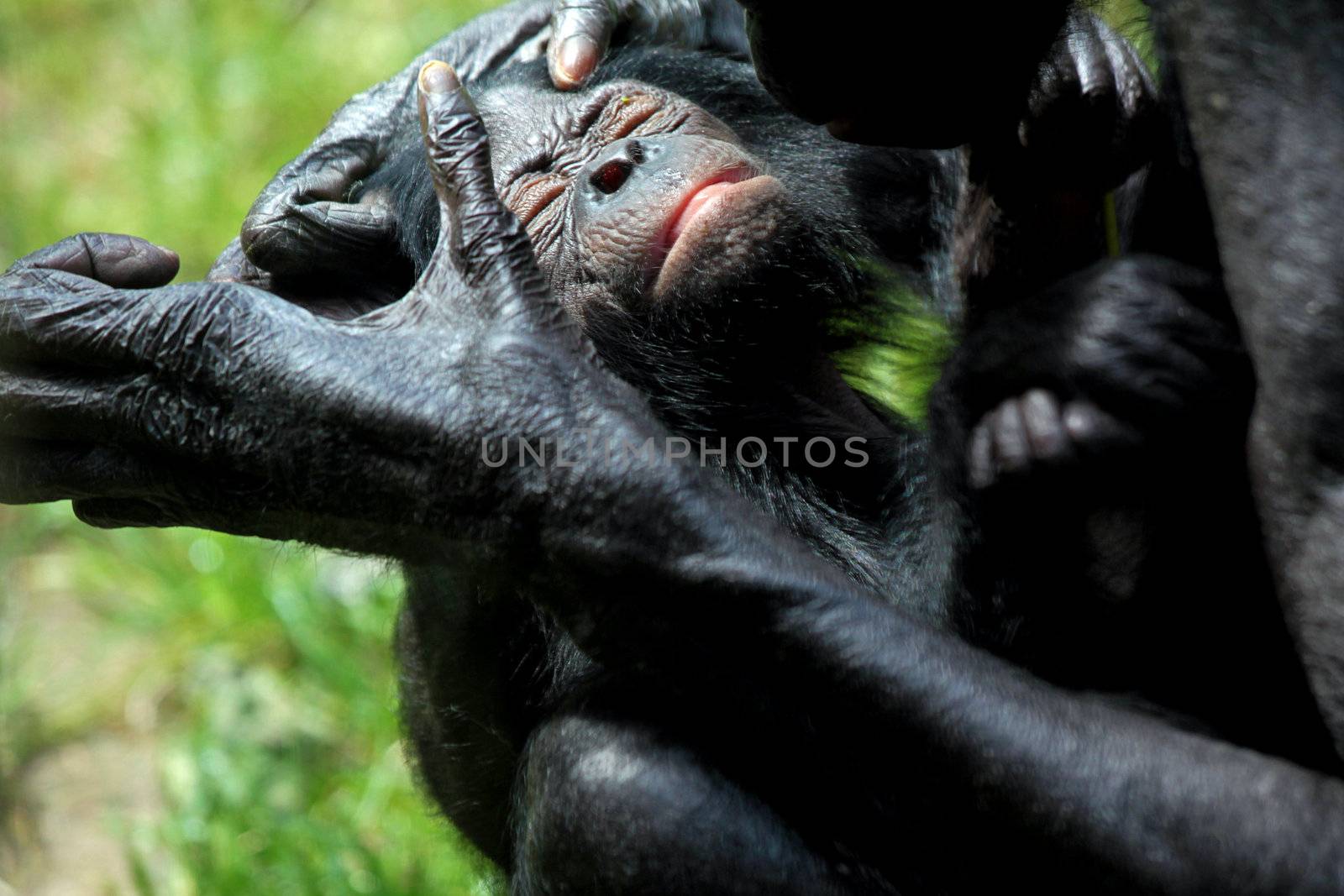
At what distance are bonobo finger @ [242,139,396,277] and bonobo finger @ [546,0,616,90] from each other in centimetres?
46

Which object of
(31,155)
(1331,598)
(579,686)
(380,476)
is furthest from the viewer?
(31,155)

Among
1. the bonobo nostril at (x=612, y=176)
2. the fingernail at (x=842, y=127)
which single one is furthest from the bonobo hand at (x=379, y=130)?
the fingernail at (x=842, y=127)

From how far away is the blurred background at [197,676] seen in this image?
3666mm

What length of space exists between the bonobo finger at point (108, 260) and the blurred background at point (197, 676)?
0.53m

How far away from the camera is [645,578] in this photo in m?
1.96

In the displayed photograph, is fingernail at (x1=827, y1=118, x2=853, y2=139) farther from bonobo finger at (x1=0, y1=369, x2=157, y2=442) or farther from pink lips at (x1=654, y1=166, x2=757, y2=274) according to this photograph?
bonobo finger at (x1=0, y1=369, x2=157, y2=442)

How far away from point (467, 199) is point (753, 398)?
31.2 inches

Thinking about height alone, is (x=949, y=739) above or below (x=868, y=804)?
above

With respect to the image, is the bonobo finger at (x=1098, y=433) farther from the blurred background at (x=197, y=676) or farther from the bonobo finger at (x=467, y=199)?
the blurred background at (x=197, y=676)

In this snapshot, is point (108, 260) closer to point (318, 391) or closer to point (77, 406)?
point (77, 406)

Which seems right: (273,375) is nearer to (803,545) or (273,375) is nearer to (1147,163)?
(803,545)

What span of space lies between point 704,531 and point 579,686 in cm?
41

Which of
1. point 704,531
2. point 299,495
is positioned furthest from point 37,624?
point 704,531

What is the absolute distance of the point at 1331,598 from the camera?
64.4 inches
